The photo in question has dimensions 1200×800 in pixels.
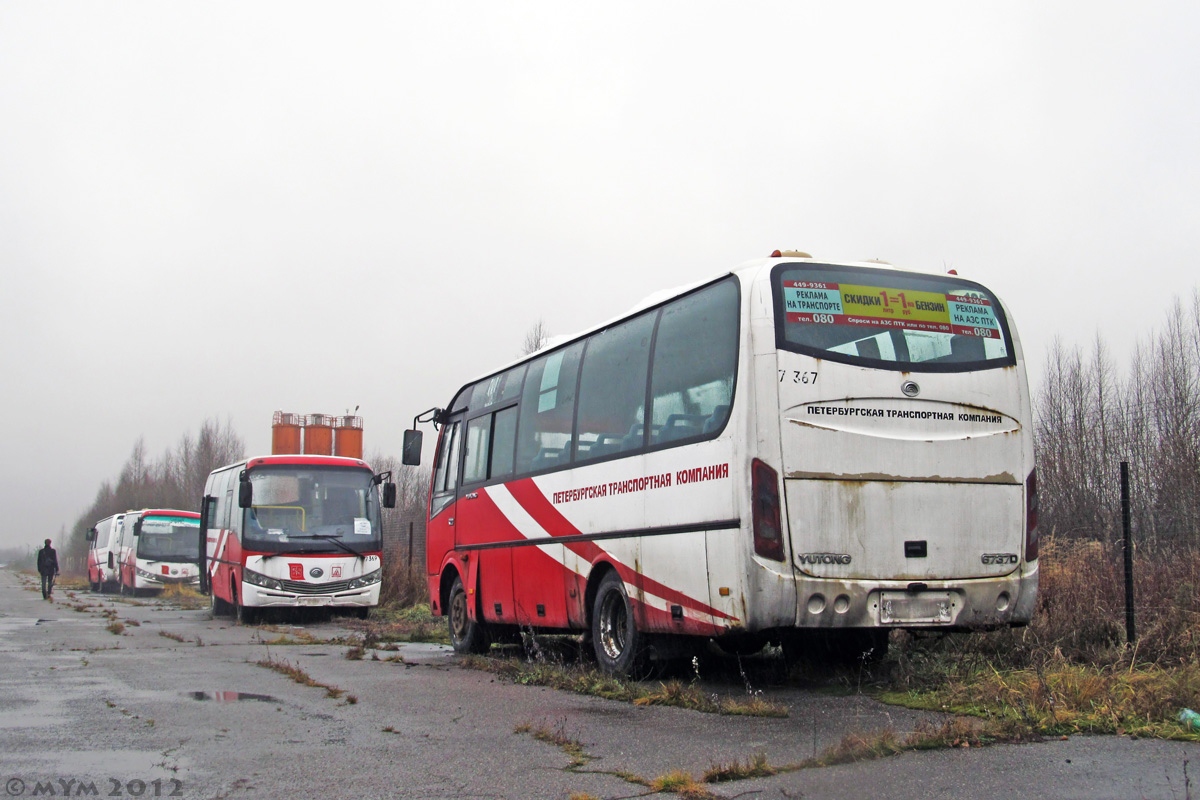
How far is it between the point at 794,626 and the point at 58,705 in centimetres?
541

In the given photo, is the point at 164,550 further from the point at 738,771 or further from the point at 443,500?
the point at 738,771

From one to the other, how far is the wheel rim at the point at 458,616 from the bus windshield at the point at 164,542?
1147 inches

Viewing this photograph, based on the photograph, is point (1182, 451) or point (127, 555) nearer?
point (1182, 451)

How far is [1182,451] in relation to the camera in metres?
19.5

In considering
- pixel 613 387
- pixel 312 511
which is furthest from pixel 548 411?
pixel 312 511

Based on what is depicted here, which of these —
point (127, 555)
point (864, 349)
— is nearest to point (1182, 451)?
point (864, 349)

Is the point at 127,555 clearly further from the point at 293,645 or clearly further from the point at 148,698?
the point at 148,698

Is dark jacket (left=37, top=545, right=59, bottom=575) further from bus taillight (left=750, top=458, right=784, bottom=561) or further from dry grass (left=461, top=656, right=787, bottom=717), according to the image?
bus taillight (left=750, top=458, right=784, bottom=561)

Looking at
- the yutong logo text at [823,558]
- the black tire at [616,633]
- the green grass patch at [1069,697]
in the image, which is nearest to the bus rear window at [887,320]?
the yutong logo text at [823,558]

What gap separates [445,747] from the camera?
6.85 metres

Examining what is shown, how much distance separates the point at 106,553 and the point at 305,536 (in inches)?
1226

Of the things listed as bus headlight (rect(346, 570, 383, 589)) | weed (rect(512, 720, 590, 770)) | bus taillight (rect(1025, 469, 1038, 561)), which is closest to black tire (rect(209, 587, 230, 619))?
bus headlight (rect(346, 570, 383, 589))

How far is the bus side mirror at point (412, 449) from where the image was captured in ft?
49.6

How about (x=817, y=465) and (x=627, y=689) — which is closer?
(x=817, y=465)
